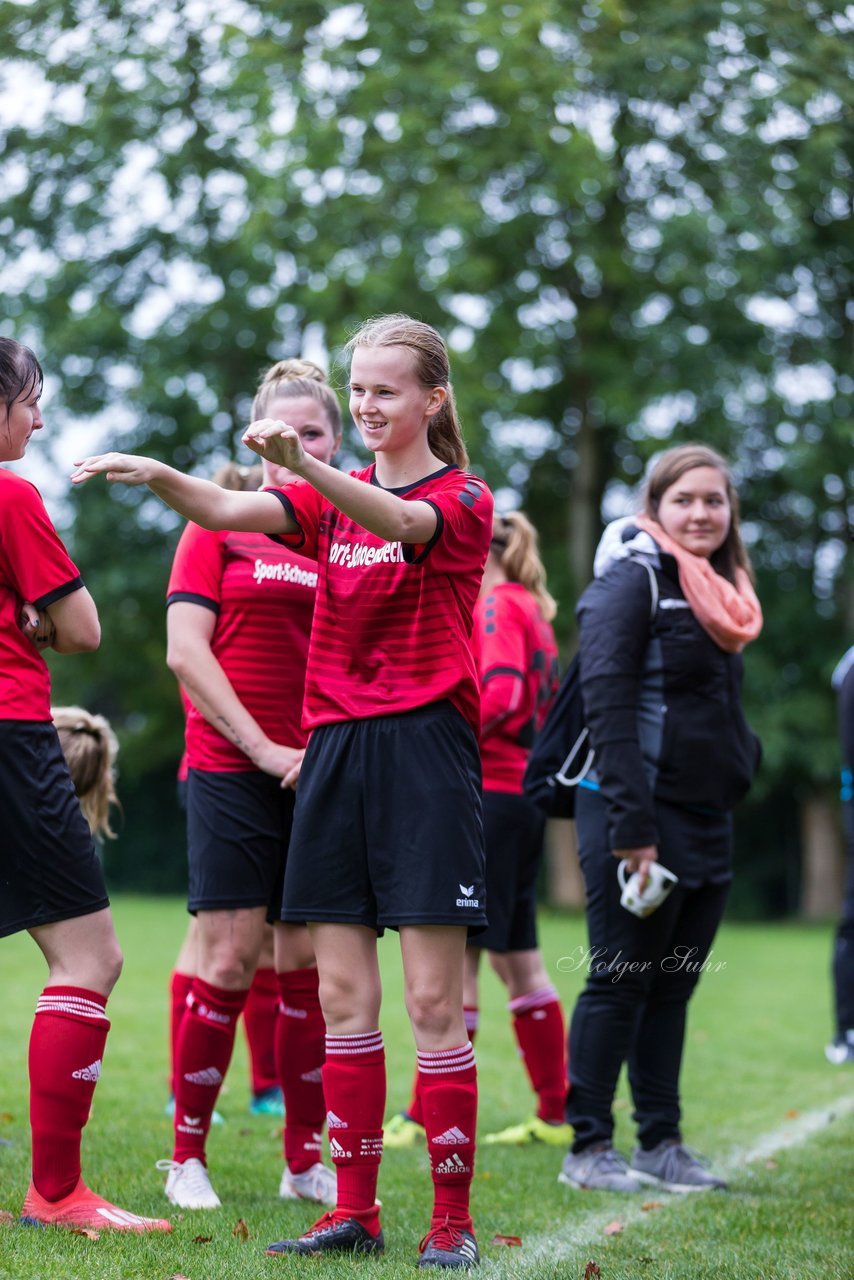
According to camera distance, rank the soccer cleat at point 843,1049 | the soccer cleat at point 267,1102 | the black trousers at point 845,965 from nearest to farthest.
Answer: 1. the soccer cleat at point 267,1102
2. the black trousers at point 845,965
3. the soccer cleat at point 843,1049

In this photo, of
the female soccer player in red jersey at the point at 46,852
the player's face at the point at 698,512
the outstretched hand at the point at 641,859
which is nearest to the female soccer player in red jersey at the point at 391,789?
the female soccer player in red jersey at the point at 46,852

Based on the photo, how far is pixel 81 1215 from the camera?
3.91 m

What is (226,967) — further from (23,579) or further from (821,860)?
(821,860)

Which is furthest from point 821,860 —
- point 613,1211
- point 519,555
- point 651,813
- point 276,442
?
point 276,442

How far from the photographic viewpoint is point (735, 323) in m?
21.7

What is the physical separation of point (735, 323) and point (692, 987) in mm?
17728

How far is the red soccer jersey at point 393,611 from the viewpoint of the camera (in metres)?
3.85

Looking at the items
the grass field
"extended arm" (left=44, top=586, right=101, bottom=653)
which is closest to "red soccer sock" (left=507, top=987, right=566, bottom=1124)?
the grass field

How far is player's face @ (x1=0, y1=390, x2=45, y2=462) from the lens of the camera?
3949 mm

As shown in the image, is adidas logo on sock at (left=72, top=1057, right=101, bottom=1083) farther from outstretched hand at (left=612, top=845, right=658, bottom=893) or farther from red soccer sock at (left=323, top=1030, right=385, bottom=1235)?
outstretched hand at (left=612, top=845, right=658, bottom=893)

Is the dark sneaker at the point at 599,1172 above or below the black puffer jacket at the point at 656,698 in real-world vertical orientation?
below

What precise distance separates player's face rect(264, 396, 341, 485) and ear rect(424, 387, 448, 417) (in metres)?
0.75

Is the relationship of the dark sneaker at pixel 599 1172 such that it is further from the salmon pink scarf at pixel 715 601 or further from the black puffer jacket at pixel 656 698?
the salmon pink scarf at pixel 715 601

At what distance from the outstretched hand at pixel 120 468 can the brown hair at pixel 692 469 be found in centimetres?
247
